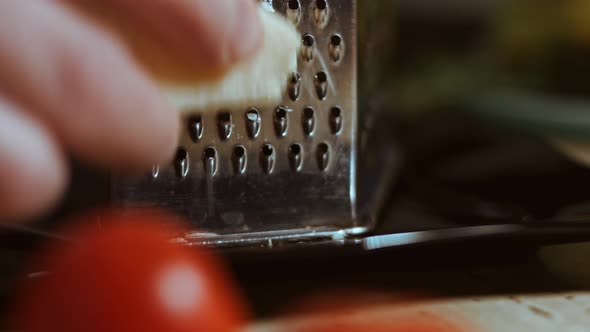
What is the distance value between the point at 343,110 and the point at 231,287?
5.5 inches

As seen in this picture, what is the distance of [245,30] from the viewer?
331 mm

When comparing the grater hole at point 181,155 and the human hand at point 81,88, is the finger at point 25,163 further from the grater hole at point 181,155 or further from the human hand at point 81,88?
the grater hole at point 181,155

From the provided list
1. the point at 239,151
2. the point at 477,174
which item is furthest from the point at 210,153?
the point at 477,174

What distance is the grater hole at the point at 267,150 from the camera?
431 mm

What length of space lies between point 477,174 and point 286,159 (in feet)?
0.73

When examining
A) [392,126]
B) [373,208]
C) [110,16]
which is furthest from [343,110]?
[392,126]

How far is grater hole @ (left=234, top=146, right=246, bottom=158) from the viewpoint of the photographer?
43 centimetres

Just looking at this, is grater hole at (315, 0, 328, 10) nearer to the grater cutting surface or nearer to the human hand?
the grater cutting surface

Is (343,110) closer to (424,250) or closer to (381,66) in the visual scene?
(424,250)

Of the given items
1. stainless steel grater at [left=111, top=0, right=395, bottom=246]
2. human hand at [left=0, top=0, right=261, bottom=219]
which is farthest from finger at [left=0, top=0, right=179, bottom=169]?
stainless steel grater at [left=111, top=0, right=395, bottom=246]

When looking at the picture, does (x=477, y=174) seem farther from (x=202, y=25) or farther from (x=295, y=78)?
(x=202, y=25)

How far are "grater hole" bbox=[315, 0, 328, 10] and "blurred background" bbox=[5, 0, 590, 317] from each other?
36 mm

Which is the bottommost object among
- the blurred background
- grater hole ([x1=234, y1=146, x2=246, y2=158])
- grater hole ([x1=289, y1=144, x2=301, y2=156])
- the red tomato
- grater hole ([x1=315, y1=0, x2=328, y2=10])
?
the blurred background

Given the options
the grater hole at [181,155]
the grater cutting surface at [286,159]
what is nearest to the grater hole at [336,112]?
the grater cutting surface at [286,159]
